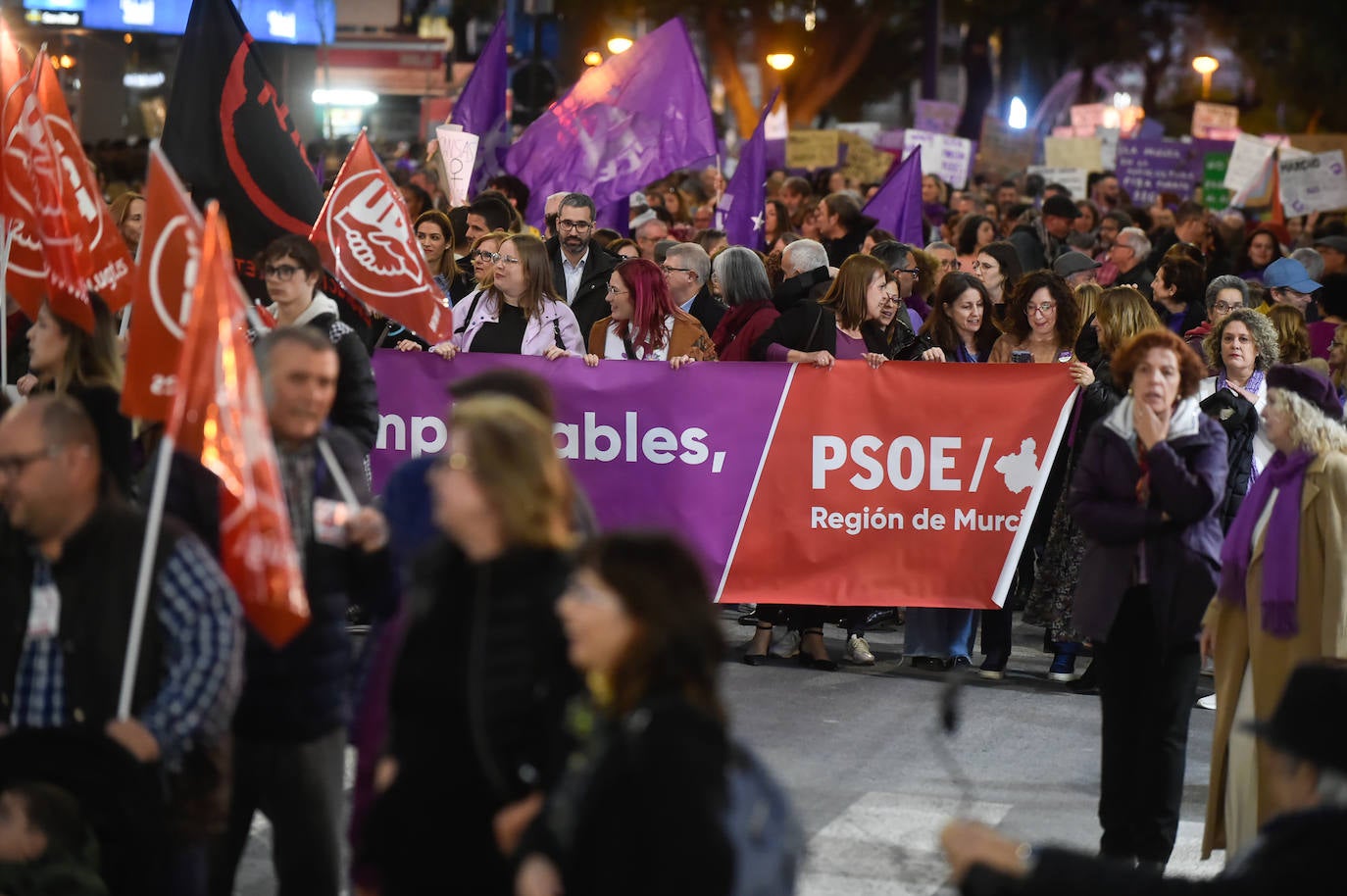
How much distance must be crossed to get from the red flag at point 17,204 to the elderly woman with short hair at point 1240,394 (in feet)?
17.0

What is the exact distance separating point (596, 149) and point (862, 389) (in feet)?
17.9

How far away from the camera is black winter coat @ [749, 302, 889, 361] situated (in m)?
9.55

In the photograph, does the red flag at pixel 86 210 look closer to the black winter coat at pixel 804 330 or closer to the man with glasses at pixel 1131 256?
the black winter coat at pixel 804 330

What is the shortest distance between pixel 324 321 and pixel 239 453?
9.59 ft

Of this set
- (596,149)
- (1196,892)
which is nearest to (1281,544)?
(1196,892)

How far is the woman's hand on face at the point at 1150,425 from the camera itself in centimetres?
636

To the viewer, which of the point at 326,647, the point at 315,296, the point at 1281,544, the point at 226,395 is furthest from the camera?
the point at 315,296

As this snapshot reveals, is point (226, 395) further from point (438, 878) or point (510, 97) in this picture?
point (510, 97)

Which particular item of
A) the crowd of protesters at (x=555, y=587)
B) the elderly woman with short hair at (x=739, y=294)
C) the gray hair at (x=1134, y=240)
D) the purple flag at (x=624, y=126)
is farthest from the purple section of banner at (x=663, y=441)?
the gray hair at (x=1134, y=240)

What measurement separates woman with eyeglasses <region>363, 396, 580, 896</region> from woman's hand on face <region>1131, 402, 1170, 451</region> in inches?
113

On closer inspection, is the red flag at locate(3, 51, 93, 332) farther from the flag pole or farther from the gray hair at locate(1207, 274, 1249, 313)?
the gray hair at locate(1207, 274, 1249, 313)

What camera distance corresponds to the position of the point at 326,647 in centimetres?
487

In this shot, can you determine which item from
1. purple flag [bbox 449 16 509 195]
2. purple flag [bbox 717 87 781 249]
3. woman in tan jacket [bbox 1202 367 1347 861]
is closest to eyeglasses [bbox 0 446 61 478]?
woman in tan jacket [bbox 1202 367 1347 861]

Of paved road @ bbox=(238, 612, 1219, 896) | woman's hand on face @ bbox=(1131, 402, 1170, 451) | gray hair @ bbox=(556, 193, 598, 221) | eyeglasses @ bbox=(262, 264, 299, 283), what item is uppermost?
gray hair @ bbox=(556, 193, 598, 221)
